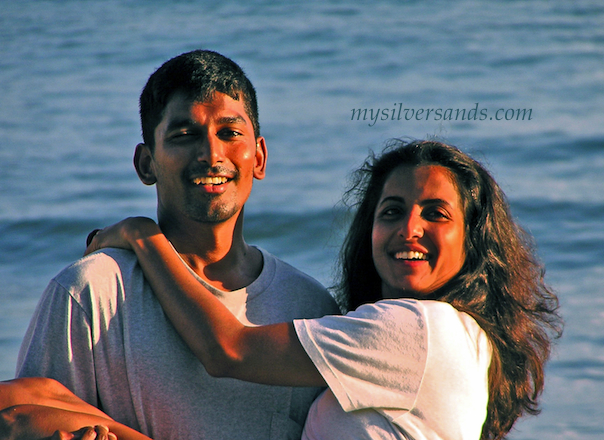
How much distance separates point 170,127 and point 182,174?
0.50 feet

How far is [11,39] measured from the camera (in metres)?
12.4

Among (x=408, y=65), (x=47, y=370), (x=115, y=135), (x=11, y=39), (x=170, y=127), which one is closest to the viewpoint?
(x=47, y=370)

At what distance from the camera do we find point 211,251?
2709 mm

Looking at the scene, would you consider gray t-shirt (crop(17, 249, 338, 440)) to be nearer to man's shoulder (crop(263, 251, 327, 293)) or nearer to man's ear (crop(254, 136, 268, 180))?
man's shoulder (crop(263, 251, 327, 293))

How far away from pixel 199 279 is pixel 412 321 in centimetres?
68

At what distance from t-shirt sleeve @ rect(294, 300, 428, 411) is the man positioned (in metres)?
0.31

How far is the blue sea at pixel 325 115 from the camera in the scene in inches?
292

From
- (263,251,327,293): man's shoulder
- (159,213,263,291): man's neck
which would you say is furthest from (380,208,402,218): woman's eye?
(159,213,263,291): man's neck

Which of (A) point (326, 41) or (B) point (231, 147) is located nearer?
(B) point (231, 147)

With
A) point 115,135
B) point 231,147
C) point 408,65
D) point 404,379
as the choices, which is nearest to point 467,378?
point 404,379

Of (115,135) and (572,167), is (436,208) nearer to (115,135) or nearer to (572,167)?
(572,167)

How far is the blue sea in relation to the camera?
24.3 feet

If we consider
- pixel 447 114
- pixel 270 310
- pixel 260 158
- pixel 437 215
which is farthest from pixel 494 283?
pixel 447 114

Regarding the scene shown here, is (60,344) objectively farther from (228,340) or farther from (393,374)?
(393,374)
